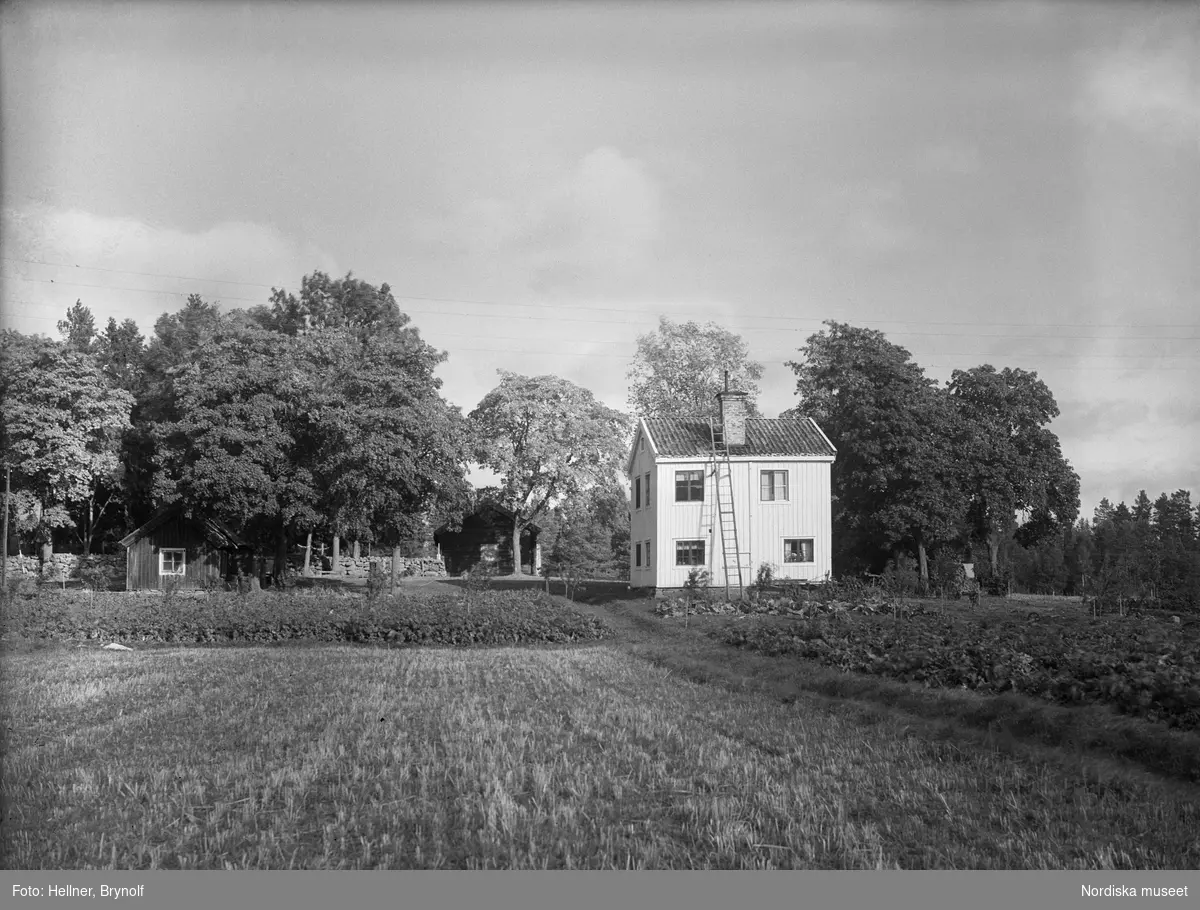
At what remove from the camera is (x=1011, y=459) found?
50.0 metres

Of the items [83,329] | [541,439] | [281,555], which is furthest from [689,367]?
[83,329]

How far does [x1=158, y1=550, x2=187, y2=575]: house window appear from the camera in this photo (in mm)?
46219

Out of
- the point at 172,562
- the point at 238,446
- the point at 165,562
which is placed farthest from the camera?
Result: the point at 172,562

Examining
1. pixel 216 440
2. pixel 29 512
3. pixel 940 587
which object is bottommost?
pixel 940 587

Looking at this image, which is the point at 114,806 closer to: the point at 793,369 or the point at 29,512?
the point at 29,512

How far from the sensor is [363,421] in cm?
3884

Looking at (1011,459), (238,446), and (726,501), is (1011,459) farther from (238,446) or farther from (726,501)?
(238,446)

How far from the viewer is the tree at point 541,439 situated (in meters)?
60.0

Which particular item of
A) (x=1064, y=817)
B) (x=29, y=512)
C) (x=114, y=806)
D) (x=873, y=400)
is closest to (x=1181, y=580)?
(x=873, y=400)

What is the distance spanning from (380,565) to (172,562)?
15.0 metres

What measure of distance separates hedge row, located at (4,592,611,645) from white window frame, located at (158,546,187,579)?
836 inches

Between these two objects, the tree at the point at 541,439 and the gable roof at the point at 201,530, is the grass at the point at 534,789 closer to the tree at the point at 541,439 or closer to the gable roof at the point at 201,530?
the gable roof at the point at 201,530

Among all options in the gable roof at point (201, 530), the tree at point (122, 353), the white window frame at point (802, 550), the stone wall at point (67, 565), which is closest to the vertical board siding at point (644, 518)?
the white window frame at point (802, 550)
